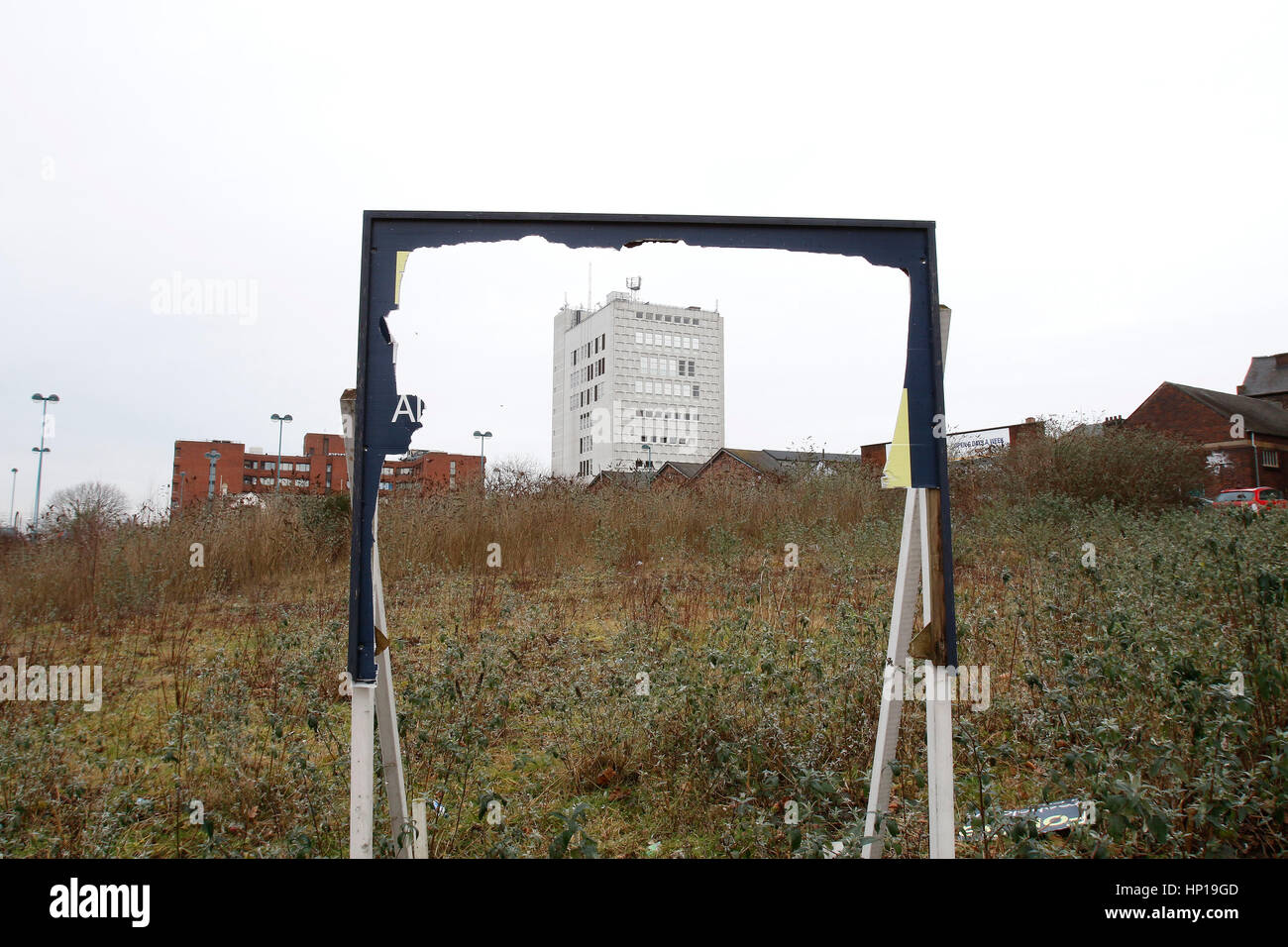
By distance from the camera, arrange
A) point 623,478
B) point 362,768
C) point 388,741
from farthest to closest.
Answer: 1. point 623,478
2. point 388,741
3. point 362,768

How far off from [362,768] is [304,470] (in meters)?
86.0

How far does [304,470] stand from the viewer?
257 ft

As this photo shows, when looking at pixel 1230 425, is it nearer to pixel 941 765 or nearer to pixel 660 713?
pixel 660 713

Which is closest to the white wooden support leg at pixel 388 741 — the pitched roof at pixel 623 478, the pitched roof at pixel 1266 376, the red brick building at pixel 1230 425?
the pitched roof at pixel 623 478

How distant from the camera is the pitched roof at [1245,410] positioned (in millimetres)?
33759

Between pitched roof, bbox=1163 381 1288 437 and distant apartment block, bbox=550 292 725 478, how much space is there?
2756 cm

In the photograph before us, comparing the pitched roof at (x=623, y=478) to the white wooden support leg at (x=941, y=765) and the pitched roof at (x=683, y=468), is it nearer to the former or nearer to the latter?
the pitched roof at (x=683, y=468)

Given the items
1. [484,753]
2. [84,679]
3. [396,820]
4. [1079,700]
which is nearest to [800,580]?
[1079,700]

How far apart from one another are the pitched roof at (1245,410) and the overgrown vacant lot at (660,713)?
3615 centimetres

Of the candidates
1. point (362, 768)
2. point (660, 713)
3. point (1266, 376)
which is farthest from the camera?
point (1266, 376)

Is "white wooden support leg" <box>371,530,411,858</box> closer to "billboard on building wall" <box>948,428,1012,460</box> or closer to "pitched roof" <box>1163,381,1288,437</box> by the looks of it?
"billboard on building wall" <box>948,428,1012,460</box>

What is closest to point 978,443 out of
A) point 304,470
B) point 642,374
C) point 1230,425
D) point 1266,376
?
point 1230,425

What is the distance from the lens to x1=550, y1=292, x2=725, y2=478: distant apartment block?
37.8 metres
